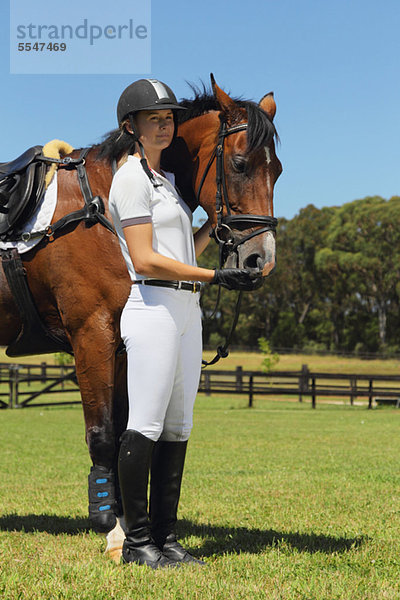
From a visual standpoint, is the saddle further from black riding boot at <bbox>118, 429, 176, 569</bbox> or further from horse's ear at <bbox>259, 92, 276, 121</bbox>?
black riding boot at <bbox>118, 429, 176, 569</bbox>

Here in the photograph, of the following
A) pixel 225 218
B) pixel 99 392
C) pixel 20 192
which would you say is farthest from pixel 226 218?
pixel 20 192

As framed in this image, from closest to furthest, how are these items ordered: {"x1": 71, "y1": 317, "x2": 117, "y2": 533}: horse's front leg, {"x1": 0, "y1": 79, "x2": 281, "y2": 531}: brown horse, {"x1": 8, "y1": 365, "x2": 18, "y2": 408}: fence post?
{"x1": 0, "y1": 79, "x2": 281, "y2": 531}: brown horse → {"x1": 71, "y1": 317, "x2": 117, "y2": 533}: horse's front leg → {"x1": 8, "y1": 365, "x2": 18, "y2": 408}: fence post

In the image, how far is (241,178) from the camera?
3.49 meters

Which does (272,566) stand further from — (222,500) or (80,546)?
(222,500)

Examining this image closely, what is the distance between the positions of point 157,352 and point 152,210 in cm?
73

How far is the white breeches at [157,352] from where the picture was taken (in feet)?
10.7

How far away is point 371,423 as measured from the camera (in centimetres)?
1759

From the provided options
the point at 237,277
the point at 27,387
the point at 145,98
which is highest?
the point at 145,98

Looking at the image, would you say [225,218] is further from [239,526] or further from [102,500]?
[239,526]

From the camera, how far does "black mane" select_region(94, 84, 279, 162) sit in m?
3.45

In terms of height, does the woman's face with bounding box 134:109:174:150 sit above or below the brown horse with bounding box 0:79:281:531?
above

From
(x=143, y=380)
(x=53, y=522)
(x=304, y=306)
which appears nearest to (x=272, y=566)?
(x=143, y=380)

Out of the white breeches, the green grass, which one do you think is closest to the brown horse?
the white breeches

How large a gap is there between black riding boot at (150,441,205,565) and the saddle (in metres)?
1.64
